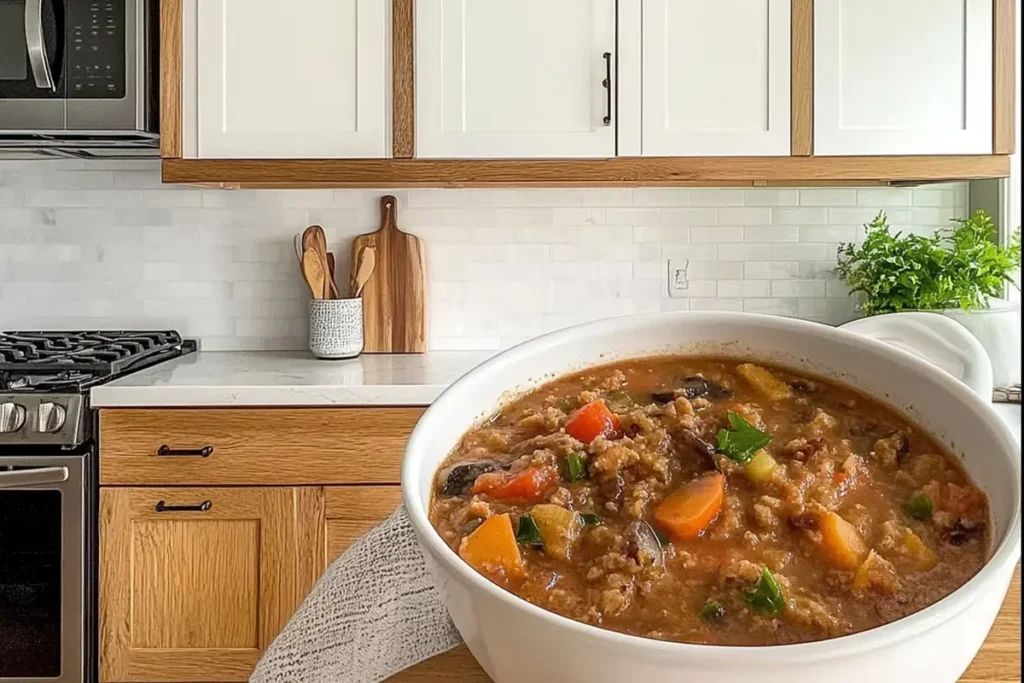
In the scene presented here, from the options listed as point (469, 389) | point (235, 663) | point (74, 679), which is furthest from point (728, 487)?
point (74, 679)

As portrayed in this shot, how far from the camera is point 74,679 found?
2.05 metres

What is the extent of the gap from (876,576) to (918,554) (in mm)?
44

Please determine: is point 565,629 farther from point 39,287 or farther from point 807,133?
point 39,287

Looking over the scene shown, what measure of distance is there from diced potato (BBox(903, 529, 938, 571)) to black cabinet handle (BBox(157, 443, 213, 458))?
1753 millimetres

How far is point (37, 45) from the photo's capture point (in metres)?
2.26

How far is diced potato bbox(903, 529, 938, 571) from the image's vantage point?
56cm

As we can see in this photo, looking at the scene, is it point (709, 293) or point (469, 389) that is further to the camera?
point (709, 293)

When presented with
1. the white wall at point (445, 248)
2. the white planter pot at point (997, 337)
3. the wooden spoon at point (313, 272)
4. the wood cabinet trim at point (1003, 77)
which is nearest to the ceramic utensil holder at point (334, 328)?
the wooden spoon at point (313, 272)

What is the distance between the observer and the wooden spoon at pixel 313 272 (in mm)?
2561

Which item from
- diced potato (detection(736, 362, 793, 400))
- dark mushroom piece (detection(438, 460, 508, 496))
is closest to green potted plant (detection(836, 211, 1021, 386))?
diced potato (detection(736, 362, 793, 400))

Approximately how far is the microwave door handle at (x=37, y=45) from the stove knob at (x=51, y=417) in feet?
2.74

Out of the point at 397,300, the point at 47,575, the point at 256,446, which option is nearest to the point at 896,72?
the point at 397,300

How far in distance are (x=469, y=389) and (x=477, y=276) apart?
201cm

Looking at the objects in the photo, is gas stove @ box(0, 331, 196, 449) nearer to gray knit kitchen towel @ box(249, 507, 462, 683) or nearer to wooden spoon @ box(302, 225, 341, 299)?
wooden spoon @ box(302, 225, 341, 299)
